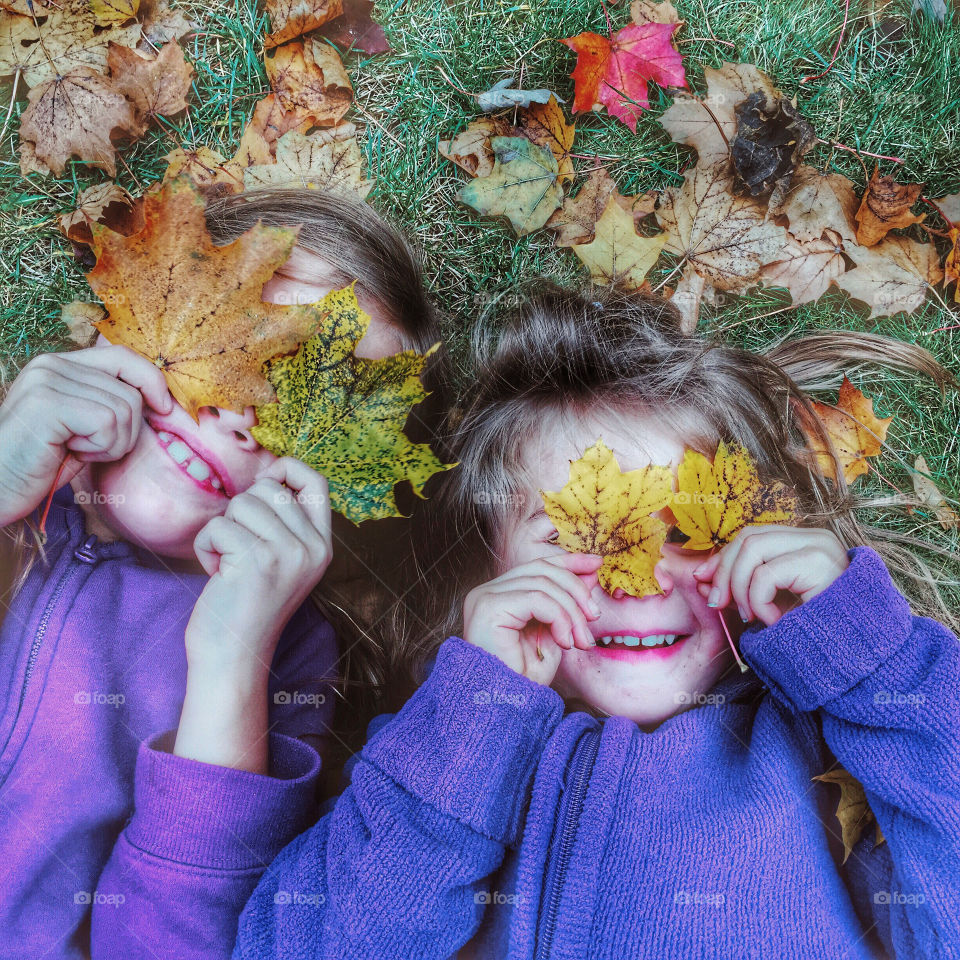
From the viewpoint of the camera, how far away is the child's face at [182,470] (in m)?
1.14

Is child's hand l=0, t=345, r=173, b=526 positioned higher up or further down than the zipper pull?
higher up

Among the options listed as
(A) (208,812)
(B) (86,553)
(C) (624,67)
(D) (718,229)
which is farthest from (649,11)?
(A) (208,812)

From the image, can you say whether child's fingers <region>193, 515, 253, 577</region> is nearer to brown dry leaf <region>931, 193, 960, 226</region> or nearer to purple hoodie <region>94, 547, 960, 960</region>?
purple hoodie <region>94, 547, 960, 960</region>

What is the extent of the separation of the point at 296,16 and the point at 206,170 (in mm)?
286

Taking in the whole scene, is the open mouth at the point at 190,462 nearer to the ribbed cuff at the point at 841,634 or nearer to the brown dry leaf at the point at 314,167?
the brown dry leaf at the point at 314,167

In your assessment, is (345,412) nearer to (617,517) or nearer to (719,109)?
(617,517)

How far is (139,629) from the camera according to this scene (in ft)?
3.86

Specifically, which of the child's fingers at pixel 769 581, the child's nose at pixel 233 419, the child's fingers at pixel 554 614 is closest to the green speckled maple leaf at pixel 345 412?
the child's nose at pixel 233 419

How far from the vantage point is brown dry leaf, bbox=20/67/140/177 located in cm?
128

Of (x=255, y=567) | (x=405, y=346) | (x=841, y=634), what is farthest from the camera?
(x=405, y=346)

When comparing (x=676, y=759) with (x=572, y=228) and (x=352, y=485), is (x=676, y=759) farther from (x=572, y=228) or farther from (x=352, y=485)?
(x=572, y=228)

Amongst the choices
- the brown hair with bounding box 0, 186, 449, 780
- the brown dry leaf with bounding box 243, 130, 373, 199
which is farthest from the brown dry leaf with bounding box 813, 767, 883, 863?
the brown dry leaf with bounding box 243, 130, 373, 199

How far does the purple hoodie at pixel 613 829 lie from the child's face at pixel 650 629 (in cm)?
5

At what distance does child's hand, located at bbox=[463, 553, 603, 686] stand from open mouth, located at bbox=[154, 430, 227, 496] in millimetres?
403
